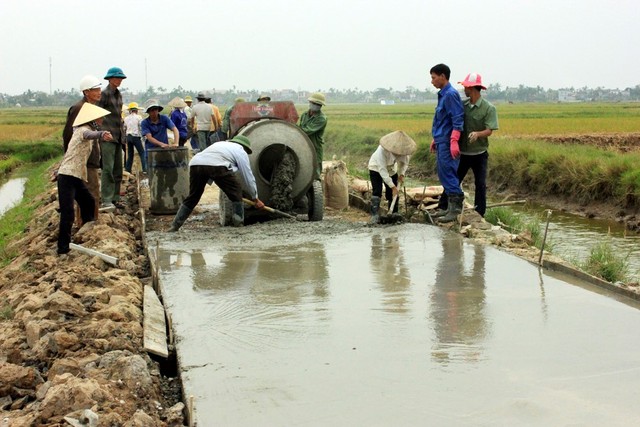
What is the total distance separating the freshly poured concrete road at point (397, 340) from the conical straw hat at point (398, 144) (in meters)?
1.97

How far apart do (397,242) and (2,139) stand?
26984 mm

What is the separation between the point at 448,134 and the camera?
29.5ft

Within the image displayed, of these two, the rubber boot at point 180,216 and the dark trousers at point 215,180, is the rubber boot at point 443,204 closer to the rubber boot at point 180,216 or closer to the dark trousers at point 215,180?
the dark trousers at point 215,180

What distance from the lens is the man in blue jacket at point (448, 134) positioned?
28.9 ft

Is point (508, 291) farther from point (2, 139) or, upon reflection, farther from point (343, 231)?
point (2, 139)

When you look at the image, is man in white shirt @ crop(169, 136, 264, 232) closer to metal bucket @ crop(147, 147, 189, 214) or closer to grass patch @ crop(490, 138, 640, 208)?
metal bucket @ crop(147, 147, 189, 214)

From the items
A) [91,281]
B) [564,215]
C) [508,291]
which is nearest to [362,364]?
[508,291]

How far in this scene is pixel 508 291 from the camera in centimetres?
577

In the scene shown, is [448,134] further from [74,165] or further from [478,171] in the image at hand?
[74,165]

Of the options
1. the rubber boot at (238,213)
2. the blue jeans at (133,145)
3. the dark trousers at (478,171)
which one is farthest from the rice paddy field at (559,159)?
the rubber boot at (238,213)

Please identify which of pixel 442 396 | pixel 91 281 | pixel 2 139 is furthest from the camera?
pixel 2 139

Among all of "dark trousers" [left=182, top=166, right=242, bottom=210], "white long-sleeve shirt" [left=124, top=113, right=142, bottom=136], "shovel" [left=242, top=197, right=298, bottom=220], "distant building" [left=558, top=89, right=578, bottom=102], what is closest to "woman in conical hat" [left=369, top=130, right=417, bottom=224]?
"shovel" [left=242, top=197, right=298, bottom=220]

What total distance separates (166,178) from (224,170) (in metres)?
2.47

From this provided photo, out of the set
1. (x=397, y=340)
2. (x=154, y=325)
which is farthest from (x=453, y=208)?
(x=154, y=325)
